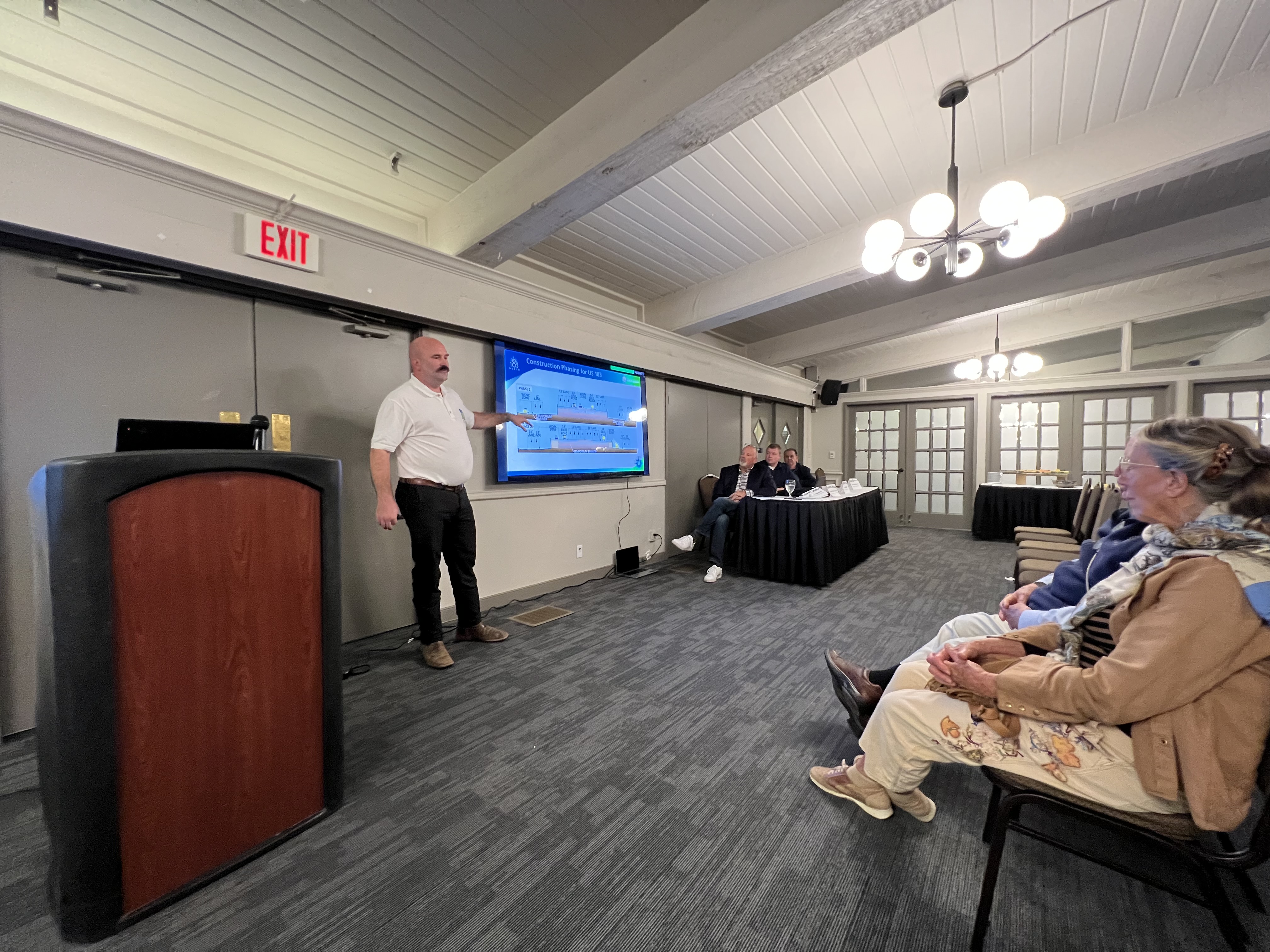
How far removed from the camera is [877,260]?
8.35 feet

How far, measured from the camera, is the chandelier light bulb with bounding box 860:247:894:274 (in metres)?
2.51

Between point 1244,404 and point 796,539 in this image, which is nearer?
point 796,539

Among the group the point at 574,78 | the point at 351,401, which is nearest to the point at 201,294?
the point at 351,401

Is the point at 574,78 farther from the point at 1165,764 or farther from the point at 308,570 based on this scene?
the point at 1165,764

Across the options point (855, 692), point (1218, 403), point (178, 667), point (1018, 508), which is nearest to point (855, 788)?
point (855, 692)

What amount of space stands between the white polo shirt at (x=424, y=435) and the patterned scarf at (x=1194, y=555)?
2.48 meters

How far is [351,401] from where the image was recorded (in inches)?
102

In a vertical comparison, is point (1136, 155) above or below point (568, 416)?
above

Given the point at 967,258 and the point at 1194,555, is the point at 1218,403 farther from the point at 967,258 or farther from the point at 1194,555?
the point at 1194,555

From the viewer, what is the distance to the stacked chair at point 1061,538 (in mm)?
2602

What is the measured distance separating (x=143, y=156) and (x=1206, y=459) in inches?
142

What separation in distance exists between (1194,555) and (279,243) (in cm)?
337

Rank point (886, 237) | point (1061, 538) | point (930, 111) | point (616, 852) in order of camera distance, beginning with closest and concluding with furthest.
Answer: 1. point (616, 852)
2. point (930, 111)
3. point (886, 237)
4. point (1061, 538)

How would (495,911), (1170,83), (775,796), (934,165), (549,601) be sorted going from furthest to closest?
(549,601)
(934,165)
(1170,83)
(775,796)
(495,911)
